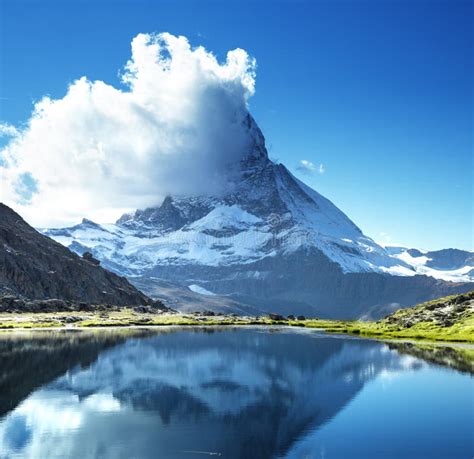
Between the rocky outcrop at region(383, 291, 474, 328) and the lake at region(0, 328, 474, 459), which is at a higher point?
the rocky outcrop at region(383, 291, 474, 328)

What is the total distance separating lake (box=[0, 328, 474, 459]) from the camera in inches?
1858

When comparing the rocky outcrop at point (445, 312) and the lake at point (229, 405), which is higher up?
the rocky outcrop at point (445, 312)

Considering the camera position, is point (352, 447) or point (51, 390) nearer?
point (352, 447)

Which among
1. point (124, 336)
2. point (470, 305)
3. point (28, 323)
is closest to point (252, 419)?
point (124, 336)

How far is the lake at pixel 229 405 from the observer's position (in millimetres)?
47188

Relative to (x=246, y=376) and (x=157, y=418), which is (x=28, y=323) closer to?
(x=246, y=376)

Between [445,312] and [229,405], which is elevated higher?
[445,312]

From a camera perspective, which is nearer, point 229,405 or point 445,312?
point 229,405

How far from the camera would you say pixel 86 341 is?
460ft

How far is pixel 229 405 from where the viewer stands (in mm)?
65438

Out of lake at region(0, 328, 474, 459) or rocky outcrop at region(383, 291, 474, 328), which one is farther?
rocky outcrop at region(383, 291, 474, 328)

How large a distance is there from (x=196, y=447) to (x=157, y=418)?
11892 millimetres

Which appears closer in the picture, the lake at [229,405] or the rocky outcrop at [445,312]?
the lake at [229,405]

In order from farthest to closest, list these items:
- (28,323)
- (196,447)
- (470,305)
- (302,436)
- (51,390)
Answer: (28,323) < (470,305) < (51,390) < (302,436) < (196,447)
